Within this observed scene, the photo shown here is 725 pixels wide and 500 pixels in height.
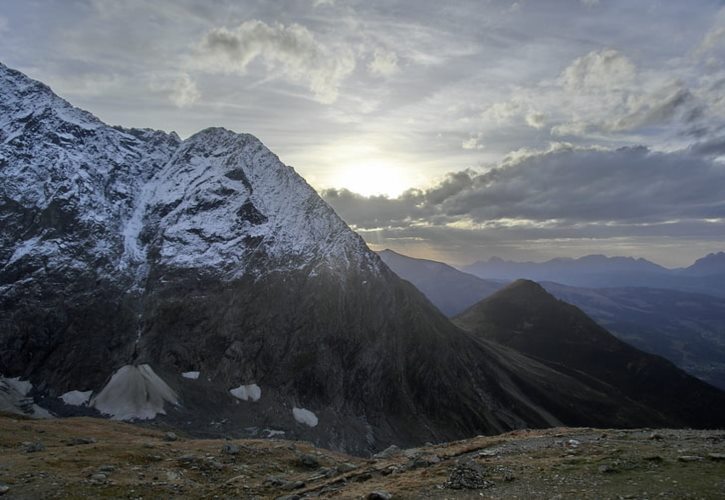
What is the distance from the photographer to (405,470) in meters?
31.2

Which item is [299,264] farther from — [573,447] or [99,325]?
[573,447]

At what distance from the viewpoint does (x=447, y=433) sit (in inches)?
5837

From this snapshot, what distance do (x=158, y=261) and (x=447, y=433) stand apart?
397 feet

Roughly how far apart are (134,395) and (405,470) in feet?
369

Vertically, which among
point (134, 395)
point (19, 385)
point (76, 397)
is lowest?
point (76, 397)

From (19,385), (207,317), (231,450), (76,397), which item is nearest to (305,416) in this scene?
(207,317)

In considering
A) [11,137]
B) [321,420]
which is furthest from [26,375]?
[11,137]

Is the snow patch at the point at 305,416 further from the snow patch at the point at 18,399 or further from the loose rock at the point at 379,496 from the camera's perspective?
the loose rock at the point at 379,496

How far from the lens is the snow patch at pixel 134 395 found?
115 metres

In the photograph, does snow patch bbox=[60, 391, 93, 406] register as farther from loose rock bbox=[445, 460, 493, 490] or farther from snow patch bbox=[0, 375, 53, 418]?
loose rock bbox=[445, 460, 493, 490]

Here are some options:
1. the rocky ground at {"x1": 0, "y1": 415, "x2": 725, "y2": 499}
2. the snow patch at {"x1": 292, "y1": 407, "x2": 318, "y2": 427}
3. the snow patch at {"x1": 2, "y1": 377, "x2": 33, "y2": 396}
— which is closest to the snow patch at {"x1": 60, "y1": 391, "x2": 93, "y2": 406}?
the snow patch at {"x1": 2, "y1": 377, "x2": 33, "y2": 396}

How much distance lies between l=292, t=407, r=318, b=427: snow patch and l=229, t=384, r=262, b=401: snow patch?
41.1ft

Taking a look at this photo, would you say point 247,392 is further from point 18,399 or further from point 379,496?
point 379,496

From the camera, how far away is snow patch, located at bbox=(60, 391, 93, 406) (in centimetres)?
12181
